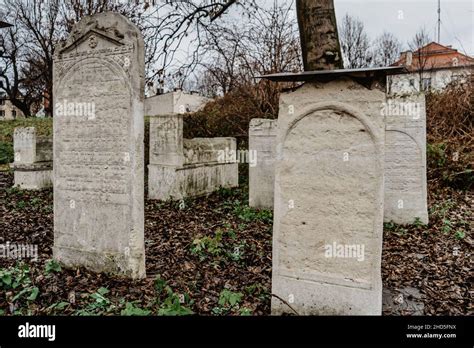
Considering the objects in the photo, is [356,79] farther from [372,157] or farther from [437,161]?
[437,161]

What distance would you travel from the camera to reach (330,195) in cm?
331

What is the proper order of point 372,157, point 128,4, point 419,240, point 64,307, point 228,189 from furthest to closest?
point 228,189
point 128,4
point 419,240
point 64,307
point 372,157

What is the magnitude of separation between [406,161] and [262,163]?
267 centimetres

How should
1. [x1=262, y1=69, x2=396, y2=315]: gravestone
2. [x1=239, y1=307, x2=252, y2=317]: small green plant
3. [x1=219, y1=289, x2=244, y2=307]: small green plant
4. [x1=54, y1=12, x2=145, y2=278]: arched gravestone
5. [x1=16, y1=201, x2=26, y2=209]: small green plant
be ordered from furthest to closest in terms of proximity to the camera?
[x1=16, y1=201, x2=26, y2=209]: small green plant
[x1=54, y1=12, x2=145, y2=278]: arched gravestone
[x1=219, y1=289, x2=244, y2=307]: small green plant
[x1=239, y1=307, x2=252, y2=317]: small green plant
[x1=262, y1=69, x2=396, y2=315]: gravestone

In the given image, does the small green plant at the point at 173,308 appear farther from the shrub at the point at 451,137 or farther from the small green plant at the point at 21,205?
the shrub at the point at 451,137

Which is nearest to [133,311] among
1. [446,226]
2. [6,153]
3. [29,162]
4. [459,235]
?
[459,235]

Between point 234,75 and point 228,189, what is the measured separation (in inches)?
163

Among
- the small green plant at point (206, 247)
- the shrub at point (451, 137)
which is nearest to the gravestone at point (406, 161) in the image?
the small green plant at point (206, 247)

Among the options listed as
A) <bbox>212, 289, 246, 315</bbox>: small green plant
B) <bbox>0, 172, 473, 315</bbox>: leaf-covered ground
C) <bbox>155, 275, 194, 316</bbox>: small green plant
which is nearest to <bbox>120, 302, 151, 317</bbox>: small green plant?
<bbox>0, 172, 473, 315</bbox>: leaf-covered ground

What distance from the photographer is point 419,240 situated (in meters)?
6.12

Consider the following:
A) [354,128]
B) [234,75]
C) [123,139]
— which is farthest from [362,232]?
[234,75]

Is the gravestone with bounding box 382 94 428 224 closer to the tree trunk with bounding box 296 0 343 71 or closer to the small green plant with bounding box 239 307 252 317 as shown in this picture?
the tree trunk with bounding box 296 0 343 71

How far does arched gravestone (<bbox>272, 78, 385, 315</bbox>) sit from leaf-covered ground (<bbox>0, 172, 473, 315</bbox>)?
50cm

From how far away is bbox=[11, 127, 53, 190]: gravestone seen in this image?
34.7 feet
